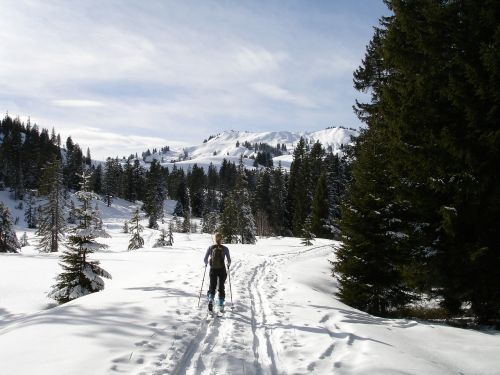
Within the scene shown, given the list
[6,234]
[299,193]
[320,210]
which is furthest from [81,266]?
[299,193]

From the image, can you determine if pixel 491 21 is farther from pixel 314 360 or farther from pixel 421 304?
pixel 421 304

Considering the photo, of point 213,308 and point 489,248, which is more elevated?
point 489,248

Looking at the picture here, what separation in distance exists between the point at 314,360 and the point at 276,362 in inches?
28.3

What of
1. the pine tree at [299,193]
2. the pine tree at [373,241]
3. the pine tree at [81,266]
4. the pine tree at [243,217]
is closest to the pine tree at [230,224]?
the pine tree at [243,217]

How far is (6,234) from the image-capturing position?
39156 mm

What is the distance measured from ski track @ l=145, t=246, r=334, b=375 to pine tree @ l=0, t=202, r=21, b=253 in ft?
116

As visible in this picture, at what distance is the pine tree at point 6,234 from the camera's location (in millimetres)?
37513

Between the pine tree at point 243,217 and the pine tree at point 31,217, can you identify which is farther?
the pine tree at point 31,217

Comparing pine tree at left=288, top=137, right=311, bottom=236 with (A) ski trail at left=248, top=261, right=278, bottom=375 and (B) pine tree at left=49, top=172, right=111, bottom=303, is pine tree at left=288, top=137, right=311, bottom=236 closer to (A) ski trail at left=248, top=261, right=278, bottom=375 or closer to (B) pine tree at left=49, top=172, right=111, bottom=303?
(B) pine tree at left=49, top=172, right=111, bottom=303

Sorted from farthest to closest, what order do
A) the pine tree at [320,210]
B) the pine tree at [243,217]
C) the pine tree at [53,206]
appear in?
1. the pine tree at [243,217]
2. the pine tree at [320,210]
3. the pine tree at [53,206]

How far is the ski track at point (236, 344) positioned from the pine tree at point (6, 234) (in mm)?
35435

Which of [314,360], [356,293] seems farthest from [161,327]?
[356,293]

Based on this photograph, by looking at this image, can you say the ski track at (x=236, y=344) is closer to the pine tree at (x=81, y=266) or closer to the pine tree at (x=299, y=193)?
the pine tree at (x=81, y=266)

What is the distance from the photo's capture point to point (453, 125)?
10.2m
